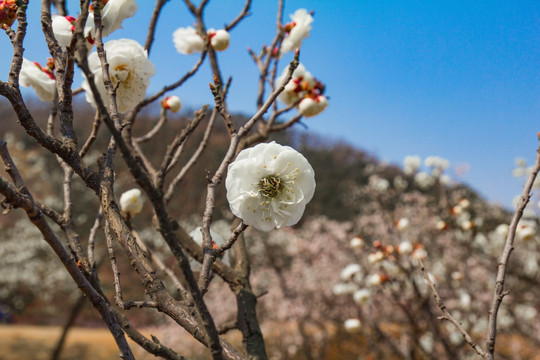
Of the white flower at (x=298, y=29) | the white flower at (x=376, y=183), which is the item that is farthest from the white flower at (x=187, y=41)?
the white flower at (x=376, y=183)

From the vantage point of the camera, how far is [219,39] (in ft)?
4.34

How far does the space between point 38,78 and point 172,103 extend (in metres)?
0.44

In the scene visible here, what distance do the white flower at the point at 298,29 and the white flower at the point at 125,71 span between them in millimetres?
609

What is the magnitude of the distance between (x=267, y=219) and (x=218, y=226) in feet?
29.7

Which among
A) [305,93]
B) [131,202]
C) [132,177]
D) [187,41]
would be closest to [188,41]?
[187,41]

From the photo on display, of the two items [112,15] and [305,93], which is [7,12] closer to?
[112,15]

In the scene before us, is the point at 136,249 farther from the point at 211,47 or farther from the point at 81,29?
the point at 211,47

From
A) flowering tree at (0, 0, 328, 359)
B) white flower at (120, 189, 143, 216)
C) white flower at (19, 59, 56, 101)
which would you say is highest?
white flower at (19, 59, 56, 101)

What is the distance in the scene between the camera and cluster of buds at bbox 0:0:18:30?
32.2 inches

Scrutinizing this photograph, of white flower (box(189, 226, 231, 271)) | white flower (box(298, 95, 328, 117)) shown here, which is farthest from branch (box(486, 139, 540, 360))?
white flower (box(189, 226, 231, 271))

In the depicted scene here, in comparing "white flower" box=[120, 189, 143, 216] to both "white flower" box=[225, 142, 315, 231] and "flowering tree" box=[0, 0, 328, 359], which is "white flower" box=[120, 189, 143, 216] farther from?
"white flower" box=[225, 142, 315, 231]

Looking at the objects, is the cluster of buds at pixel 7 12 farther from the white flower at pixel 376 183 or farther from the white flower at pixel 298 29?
the white flower at pixel 376 183

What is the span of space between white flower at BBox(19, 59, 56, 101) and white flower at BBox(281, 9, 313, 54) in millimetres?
728

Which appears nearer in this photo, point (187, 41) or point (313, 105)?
point (313, 105)
